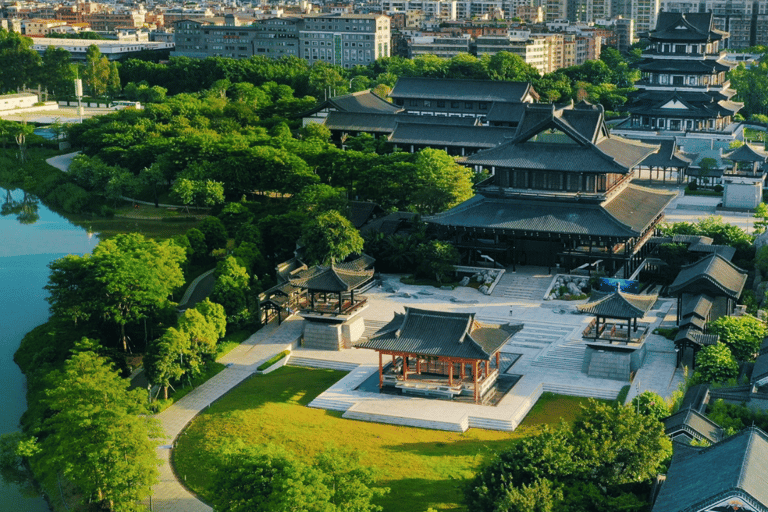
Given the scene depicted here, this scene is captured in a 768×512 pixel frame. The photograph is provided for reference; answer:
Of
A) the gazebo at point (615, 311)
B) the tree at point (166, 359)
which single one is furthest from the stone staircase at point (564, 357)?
the tree at point (166, 359)

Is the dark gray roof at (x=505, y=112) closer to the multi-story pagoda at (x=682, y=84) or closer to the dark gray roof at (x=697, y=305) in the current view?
the multi-story pagoda at (x=682, y=84)

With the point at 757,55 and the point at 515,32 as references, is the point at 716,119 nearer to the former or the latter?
the point at 757,55

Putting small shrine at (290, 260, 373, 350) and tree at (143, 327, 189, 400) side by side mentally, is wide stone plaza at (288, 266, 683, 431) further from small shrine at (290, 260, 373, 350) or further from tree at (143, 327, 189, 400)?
tree at (143, 327, 189, 400)

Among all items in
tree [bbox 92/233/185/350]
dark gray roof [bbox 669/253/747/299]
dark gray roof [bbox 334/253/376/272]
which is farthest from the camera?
dark gray roof [bbox 334/253/376/272]

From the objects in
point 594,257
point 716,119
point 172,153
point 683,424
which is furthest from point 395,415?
point 716,119

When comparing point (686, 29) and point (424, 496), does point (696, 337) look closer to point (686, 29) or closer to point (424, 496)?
point (424, 496)

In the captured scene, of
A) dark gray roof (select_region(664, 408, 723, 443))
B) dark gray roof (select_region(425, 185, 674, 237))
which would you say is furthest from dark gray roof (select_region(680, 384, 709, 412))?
dark gray roof (select_region(425, 185, 674, 237))
